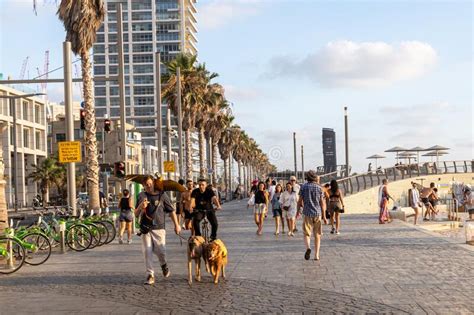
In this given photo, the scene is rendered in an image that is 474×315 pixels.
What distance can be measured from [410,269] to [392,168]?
4211 centimetres

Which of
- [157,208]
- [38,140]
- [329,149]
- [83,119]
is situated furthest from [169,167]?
[38,140]

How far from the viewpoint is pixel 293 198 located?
2108 centimetres

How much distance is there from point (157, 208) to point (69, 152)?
9226 mm

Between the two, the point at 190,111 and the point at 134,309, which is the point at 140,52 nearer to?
the point at 190,111

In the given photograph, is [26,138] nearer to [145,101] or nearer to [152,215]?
[145,101]

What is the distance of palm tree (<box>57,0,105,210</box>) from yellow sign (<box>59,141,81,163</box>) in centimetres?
709

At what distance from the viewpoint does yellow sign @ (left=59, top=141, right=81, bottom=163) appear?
19.8 metres

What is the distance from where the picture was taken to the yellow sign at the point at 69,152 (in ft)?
64.8

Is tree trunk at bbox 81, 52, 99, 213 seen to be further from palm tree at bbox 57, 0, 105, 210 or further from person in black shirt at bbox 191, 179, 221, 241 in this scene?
person in black shirt at bbox 191, 179, 221, 241

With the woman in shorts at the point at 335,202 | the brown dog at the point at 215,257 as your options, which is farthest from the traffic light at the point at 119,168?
the brown dog at the point at 215,257

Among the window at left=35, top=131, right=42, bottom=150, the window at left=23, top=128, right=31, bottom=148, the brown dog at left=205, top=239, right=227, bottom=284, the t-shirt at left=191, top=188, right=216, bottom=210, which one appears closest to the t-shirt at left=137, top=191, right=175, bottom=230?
the brown dog at left=205, top=239, right=227, bottom=284

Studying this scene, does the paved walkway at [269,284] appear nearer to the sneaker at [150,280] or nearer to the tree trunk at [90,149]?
the sneaker at [150,280]

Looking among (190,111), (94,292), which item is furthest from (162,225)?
(190,111)

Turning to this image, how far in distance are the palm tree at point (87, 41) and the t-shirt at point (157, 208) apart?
16139 millimetres
